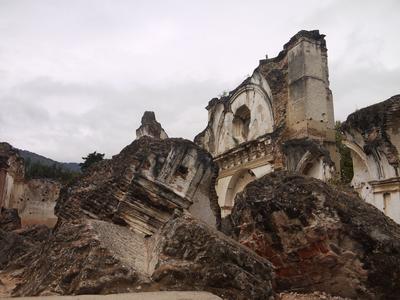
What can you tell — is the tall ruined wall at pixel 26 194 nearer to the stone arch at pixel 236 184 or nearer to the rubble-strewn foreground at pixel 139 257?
the stone arch at pixel 236 184

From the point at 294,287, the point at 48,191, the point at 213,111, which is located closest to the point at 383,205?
the point at 294,287

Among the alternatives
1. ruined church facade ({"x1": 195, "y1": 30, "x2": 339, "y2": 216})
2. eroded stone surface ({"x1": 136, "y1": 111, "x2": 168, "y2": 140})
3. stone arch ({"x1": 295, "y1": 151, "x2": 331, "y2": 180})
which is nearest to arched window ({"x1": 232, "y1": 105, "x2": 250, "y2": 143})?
ruined church facade ({"x1": 195, "y1": 30, "x2": 339, "y2": 216})

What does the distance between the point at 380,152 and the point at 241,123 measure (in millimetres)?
8968

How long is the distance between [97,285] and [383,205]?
5678mm

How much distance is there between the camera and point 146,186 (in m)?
5.86

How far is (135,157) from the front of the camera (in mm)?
6062

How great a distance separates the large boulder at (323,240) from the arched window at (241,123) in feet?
35.8

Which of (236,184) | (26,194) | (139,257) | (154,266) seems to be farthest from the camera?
(26,194)

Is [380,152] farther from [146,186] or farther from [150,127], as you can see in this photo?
[150,127]

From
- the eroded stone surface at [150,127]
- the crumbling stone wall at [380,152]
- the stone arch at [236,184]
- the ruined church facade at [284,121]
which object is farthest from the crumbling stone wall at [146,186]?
the eroded stone surface at [150,127]

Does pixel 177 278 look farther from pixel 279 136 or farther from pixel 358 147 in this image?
pixel 279 136

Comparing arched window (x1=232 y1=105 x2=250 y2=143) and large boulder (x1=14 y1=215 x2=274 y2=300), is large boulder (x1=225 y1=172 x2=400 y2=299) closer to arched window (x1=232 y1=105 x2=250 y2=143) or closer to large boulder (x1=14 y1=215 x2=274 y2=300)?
large boulder (x1=14 y1=215 x2=274 y2=300)

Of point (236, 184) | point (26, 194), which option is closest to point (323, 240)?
point (236, 184)

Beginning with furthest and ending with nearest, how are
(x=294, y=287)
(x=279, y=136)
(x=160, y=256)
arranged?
1. (x=279, y=136)
2. (x=294, y=287)
3. (x=160, y=256)
